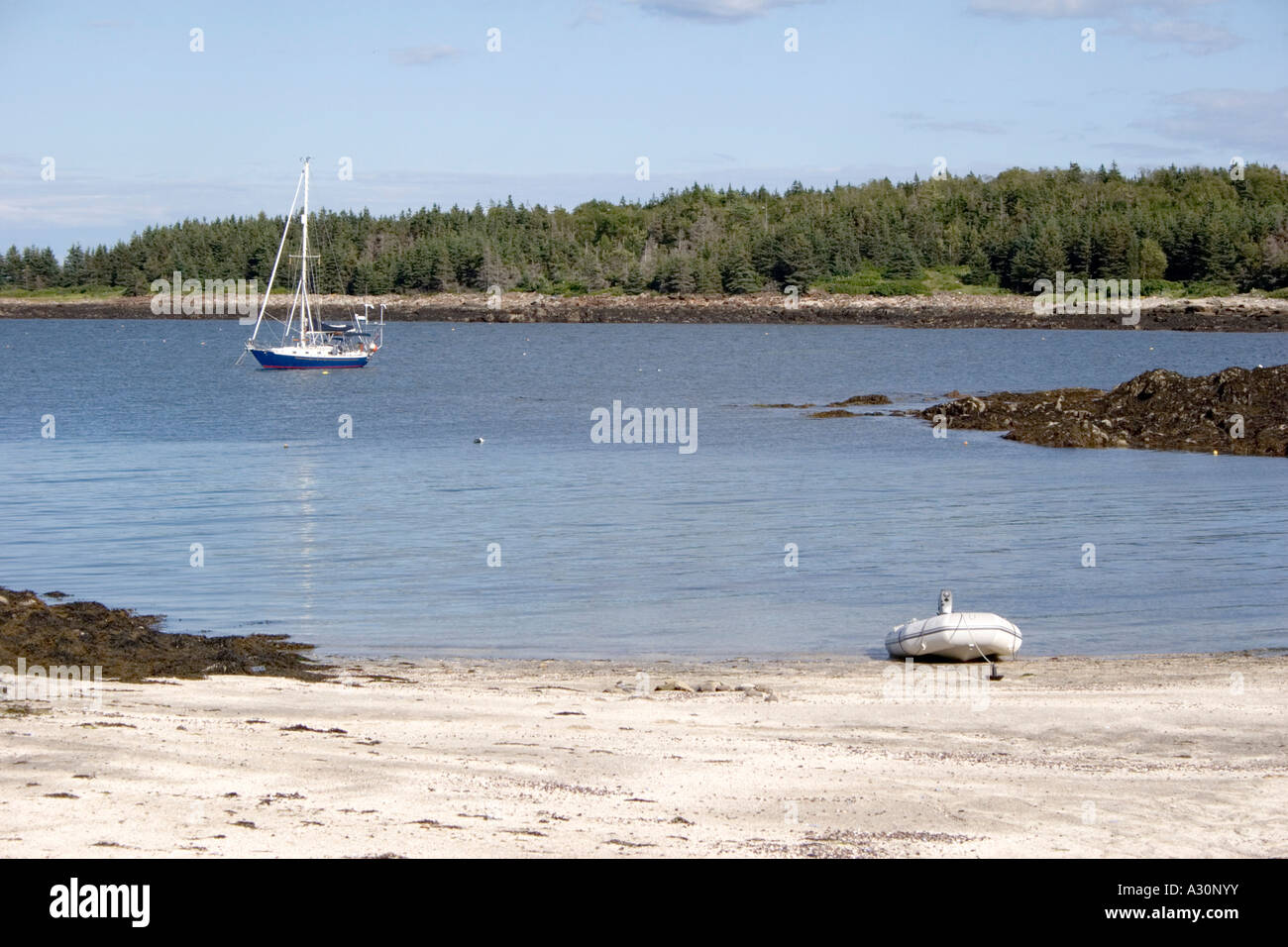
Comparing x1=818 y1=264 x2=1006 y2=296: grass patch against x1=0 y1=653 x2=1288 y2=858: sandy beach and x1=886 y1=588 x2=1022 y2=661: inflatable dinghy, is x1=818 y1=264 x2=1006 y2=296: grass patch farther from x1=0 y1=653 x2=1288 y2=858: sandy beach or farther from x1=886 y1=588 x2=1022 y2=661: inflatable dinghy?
x1=0 y1=653 x2=1288 y2=858: sandy beach

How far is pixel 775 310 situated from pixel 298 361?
3694 inches

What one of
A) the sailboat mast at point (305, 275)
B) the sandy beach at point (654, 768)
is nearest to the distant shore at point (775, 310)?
the sailboat mast at point (305, 275)

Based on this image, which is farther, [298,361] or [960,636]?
[298,361]

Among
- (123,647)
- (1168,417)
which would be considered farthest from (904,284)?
(123,647)

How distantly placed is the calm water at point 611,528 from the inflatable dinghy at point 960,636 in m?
1.09

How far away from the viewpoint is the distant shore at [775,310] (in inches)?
5221

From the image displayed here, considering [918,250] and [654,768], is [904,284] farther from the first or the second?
[654,768]

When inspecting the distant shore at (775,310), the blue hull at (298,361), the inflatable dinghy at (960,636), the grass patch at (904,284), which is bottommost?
the inflatable dinghy at (960,636)

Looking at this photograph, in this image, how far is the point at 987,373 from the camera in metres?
74.4

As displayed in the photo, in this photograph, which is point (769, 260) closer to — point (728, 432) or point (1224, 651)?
point (728, 432)

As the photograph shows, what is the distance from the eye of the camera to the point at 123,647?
15008 millimetres

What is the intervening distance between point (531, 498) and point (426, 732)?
18.9 metres

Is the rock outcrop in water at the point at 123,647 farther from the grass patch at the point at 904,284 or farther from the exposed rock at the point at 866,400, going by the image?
the grass patch at the point at 904,284
